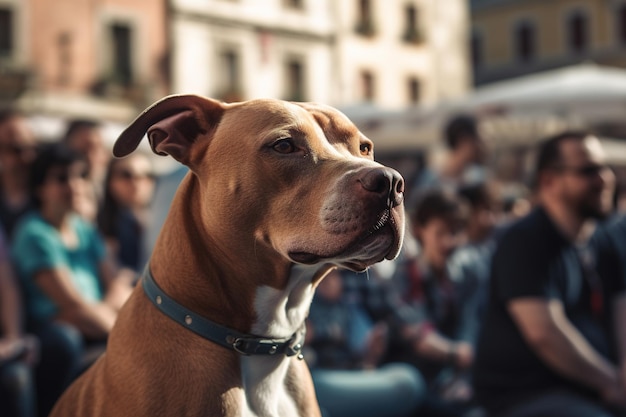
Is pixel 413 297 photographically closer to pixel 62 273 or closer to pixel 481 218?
pixel 481 218

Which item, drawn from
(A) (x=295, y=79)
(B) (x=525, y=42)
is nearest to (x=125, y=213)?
(A) (x=295, y=79)

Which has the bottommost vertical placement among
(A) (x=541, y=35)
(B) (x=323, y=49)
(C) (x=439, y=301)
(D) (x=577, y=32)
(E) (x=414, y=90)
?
(C) (x=439, y=301)

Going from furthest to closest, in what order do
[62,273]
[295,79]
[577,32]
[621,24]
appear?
[577,32], [621,24], [295,79], [62,273]

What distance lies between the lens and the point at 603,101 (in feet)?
29.5

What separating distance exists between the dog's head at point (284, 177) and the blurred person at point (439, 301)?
8.57ft

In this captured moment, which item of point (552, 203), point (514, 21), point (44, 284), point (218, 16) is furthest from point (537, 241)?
point (514, 21)

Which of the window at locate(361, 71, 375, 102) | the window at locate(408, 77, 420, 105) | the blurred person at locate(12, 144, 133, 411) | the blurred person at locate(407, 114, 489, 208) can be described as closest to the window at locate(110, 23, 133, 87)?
the window at locate(361, 71, 375, 102)

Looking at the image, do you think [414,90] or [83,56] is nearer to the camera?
[83,56]

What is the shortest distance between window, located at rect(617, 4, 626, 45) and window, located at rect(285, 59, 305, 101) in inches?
647

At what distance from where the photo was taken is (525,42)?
123 feet

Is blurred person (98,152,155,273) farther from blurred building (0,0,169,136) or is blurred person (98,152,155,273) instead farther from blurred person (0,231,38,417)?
blurred building (0,0,169,136)

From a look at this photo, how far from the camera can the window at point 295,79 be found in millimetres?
24750

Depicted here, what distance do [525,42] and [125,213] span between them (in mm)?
35069

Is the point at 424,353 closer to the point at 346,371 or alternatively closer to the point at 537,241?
the point at 346,371
